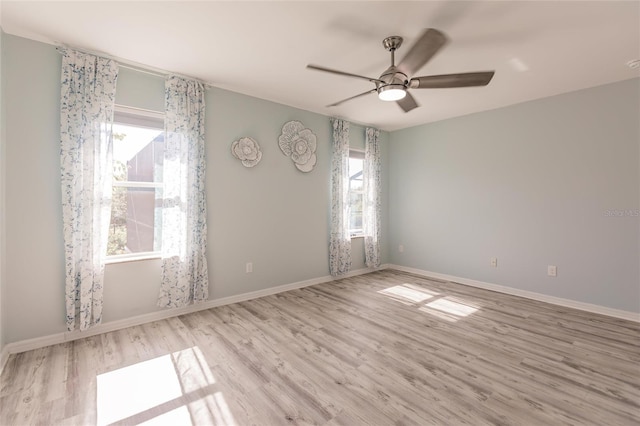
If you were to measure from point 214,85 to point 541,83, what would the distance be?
3752 mm

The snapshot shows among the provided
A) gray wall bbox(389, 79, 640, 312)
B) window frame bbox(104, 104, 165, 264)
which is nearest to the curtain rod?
window frame bbox(104, 104, 165, 264)

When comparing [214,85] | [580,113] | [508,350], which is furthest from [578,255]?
[214,85]

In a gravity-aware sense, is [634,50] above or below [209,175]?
above

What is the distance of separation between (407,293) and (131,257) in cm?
339

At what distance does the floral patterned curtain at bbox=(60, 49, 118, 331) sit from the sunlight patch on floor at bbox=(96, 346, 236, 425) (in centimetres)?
88

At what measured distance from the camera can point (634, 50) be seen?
2.57 meters

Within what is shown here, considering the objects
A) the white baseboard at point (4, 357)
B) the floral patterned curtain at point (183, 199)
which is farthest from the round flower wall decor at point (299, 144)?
the white baseboard at point (4, 357)

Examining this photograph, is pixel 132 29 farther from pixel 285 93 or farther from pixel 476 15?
pixel 476 15

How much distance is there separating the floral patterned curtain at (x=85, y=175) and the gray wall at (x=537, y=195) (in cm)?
444

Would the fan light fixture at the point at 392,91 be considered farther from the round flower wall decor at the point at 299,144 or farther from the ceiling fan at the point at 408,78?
the round flower wall decor at the point at 299,144

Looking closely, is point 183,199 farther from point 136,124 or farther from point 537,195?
point 537,195

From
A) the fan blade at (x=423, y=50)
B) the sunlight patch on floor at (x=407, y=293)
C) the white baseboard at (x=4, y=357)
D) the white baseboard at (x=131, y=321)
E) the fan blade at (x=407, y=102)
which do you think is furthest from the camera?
the sunlight patch on floor at (x=407, y=293)

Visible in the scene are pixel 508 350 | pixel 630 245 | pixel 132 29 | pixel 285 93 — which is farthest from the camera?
pixel 285 93

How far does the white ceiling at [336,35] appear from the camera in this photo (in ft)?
6.65
